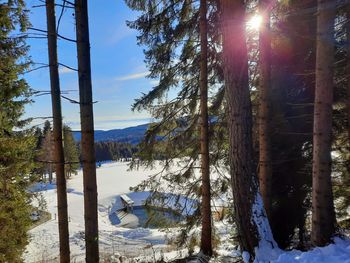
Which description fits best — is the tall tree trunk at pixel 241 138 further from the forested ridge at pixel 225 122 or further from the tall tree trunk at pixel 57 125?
the tall tree trunk at pixel 57 125

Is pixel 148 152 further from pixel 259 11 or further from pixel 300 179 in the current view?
pixel 259 11

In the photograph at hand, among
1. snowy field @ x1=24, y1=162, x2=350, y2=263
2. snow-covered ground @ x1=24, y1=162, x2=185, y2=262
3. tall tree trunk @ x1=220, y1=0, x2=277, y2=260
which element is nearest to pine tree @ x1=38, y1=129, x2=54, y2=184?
snow-covered ground @ x1=24, y1=162, x2=185, y2=262

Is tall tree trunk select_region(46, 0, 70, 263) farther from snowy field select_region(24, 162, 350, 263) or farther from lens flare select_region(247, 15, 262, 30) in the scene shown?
lens flare select_region(247, 15, 262, 30)

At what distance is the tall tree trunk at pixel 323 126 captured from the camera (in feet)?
14.1

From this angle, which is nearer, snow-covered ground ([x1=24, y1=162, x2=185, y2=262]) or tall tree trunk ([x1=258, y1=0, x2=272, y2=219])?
tall tree trunk ([x1=258, y1=0, x2=272, y2=219])

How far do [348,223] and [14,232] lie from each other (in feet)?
23.8

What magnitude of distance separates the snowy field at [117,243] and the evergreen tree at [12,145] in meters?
2.64

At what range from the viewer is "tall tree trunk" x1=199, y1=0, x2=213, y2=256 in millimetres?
6752

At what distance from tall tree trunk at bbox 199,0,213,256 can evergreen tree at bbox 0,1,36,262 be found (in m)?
3.67

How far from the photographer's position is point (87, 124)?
4309mm

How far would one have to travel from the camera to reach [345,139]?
6480 millimetres

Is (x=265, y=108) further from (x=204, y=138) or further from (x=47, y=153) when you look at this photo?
(x=47, y=153)

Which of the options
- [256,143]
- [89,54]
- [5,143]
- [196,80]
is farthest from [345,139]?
[5,143]

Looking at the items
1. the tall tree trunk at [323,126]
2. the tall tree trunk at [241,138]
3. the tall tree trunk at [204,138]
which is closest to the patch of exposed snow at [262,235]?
the tall tree trunk at [241,138]
